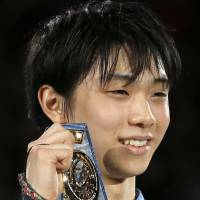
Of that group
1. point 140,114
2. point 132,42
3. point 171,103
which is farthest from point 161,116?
point 171,103

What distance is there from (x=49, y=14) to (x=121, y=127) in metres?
1.58

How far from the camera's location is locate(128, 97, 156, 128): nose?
76.5 inches

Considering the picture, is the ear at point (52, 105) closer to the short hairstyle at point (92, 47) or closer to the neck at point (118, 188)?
the short hairstyle at point (92, 47)

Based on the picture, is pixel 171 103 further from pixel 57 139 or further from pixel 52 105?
pixel 57 139

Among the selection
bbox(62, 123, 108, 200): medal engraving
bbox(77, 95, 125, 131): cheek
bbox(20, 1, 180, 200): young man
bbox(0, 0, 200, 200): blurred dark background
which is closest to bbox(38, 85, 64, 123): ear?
bbox(20, 1, 180, 200): young man

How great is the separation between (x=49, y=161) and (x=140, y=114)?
331 millimetres

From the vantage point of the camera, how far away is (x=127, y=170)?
1996mm

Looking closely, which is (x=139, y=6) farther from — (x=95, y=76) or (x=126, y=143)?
(x=126, y=143)

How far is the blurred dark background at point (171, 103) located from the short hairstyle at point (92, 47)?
99cm

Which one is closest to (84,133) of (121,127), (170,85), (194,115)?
(121,127)

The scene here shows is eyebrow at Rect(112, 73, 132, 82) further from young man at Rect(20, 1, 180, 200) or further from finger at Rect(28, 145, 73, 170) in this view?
finger at Rect(28, 145, 73, 170)

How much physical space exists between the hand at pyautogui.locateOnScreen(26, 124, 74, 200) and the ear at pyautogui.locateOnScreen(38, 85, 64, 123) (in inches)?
10.0

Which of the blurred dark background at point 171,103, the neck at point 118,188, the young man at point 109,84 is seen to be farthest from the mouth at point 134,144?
the blurred dark background at point 171,103

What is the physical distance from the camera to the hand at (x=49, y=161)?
179 centimetres
